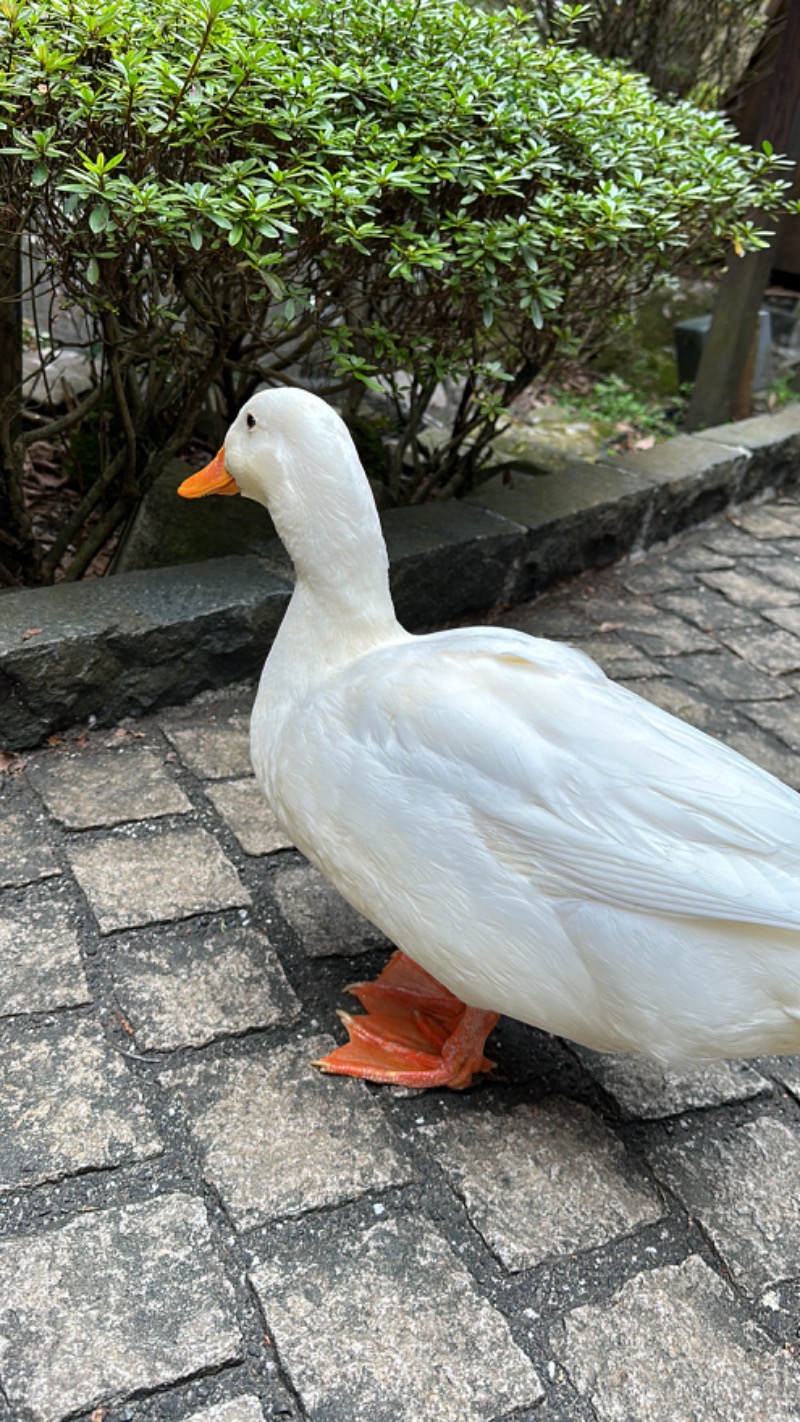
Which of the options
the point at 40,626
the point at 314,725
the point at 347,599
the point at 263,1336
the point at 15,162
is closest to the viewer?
the point at 263,1336

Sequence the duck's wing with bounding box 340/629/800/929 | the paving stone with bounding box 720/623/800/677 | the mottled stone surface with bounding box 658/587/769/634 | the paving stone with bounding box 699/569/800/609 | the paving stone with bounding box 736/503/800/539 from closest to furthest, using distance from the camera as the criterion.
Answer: the duck's wing with bounding box 340/629/800/929, the paving stone with bounding box 720/623/800/677, the mottled stone surface with bounding box 658/587/769/634, the paving stone with bounding box 699/569/800/609, the paving stone with bounding box 736/503/800/539

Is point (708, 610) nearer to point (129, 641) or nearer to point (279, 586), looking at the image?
point (279, 586)

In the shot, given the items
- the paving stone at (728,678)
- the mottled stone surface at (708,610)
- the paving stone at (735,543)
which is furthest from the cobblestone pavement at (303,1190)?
the paving stone at (735,543)

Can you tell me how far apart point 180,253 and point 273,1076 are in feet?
6.53

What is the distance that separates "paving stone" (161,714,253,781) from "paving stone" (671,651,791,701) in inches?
62.1

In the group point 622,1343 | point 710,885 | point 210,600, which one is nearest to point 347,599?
point 710,885

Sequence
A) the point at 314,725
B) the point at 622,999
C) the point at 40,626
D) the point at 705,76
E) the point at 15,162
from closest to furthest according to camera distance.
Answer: the point at 622,999, the point at 314,725, the point at 15,162, the point at 40,626, the point at 705,76

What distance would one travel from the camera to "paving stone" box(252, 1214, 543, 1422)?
1567 mm

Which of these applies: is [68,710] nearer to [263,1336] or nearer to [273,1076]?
[273,1076]

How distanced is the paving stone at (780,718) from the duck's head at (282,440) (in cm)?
194

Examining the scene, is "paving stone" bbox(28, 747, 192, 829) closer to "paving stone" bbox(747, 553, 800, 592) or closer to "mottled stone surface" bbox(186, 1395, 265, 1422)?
"mottled stone surface" bbox(186, 1395, 265, 1422)

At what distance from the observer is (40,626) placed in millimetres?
2875

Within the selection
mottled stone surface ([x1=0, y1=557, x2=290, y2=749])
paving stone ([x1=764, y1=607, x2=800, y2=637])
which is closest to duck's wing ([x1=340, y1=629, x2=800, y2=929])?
mottled stone surface ([x1=0, y1=557, x2=290, y2=749])

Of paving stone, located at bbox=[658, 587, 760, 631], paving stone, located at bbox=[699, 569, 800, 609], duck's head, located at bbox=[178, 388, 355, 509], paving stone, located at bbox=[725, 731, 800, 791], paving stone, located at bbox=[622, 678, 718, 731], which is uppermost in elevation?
duck's head, located at bbox=[178, 388, 355, 509]
